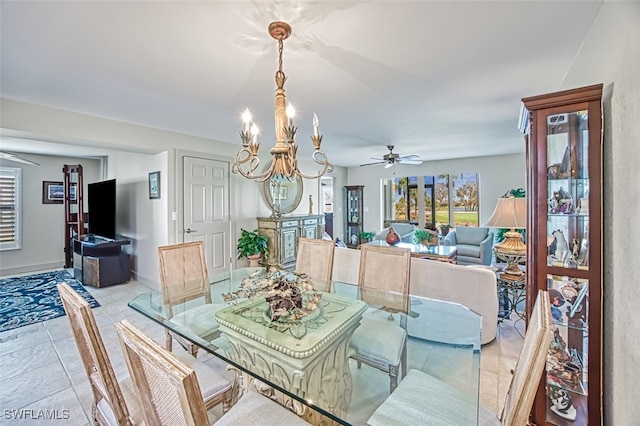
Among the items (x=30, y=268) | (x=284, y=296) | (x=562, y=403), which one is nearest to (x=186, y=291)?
(x=284, y=296)

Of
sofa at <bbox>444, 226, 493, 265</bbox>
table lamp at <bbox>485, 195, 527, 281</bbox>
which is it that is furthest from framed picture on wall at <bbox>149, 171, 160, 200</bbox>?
sofa at <bbox>444, 226, 493, 265</bbox>

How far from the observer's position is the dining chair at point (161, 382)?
0.66 meters

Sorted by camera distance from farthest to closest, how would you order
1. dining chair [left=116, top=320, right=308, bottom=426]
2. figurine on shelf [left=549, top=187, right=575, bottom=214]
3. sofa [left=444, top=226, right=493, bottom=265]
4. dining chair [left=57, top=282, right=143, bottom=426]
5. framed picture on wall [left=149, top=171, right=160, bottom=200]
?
sofa [left=444, top=226, right=493, bottom=265]
framed picture on wall [left=149, top=171, right=160, bottom=200]
figurine on shelf [left=549, top=187, right=575, bottom=214]
dining chair [left=57, top=282, right=143, bottom=426]
dining chair [left=116, top=320, right=308, bottom=426]

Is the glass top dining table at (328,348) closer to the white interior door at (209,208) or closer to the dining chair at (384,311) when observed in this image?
the dining chair at (384,311)

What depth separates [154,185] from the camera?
428cm

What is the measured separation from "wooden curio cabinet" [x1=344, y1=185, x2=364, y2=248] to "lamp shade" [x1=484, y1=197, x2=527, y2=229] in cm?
501

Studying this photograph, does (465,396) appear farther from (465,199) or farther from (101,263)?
(465,199)

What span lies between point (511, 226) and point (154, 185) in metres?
4.77

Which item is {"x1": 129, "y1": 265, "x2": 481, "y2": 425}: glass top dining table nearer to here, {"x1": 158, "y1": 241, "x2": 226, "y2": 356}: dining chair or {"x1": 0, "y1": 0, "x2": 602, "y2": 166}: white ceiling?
{"x1": 158, "y1": 241, "x2": 226, "y2": 356}: dining chair

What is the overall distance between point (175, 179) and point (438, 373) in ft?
13.2

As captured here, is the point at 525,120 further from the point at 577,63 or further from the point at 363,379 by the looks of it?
the point at 363,379

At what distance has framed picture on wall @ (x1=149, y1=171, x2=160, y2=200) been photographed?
165 inches

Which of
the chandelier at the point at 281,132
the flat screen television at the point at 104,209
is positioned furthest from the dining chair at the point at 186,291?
the flat screen television at the point at 104,209

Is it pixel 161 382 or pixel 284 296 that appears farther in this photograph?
pixel 284 296
